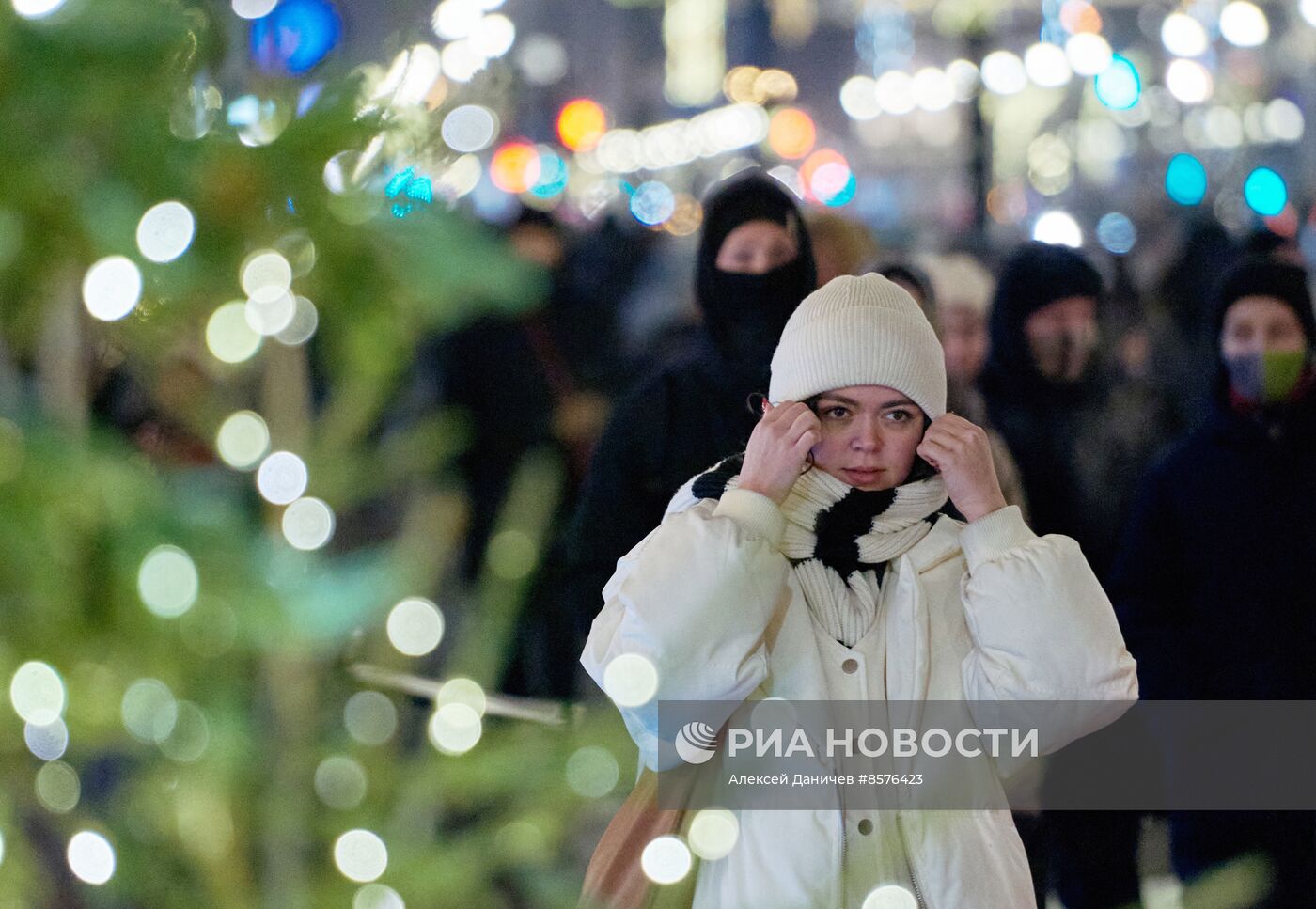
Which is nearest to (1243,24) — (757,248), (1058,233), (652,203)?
(1058,233)

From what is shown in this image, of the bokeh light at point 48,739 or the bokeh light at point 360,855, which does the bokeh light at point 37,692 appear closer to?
the bokeh light at point 48,739

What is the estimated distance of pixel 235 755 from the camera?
1156 mm

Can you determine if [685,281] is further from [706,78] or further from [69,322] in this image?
[706,78]

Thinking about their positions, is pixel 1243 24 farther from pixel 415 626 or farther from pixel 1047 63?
pixel 415 626

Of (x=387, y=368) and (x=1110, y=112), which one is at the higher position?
(x=1110, y=112)

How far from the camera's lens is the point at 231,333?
3.88 feet

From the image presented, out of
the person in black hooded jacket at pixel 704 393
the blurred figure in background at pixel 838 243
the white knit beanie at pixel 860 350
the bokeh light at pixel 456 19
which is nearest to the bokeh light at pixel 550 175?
the blurred figure in background at pixel 838 243

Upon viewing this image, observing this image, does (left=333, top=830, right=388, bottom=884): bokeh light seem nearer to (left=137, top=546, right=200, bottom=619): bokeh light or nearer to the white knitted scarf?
(left=137, top=546, right=200, bottom=619): bokeh light

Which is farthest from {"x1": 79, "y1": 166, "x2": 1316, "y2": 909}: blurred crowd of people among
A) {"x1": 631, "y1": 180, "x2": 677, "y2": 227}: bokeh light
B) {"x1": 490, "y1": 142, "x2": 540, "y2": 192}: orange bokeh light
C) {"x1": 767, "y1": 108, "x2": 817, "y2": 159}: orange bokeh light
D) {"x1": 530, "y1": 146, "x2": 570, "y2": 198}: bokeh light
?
{"x1": 767, "y1": 108, "x2": 817, "y2": 159}: orange bokeh light

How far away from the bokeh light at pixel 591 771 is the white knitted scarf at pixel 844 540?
1.20 m

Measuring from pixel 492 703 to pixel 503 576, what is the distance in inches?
9.0

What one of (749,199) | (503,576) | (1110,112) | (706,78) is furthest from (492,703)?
(706,78)

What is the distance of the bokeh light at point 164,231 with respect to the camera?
1.12 metres

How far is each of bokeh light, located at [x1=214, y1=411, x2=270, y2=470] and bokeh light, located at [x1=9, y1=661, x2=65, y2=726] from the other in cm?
20
